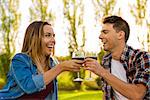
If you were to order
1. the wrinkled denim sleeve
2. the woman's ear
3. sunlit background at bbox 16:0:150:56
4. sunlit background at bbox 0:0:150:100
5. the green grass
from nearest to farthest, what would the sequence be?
the wrinkled denim sleeve, the woman's ear, sunlit background at bbox 16:0:150:56, sunlit background at bbox 0:0:150:100, the green grass

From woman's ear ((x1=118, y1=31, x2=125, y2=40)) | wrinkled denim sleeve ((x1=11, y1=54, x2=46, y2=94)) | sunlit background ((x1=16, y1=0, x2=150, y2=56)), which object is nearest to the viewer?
wrinkled denim sleeve ((x1=11, y1=54, x2=46, y2=94))

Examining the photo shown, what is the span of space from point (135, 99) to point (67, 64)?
49cm

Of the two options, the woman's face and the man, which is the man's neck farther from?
the woman's face

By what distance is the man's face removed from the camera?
8.00 feet

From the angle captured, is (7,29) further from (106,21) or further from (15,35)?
(106,21)

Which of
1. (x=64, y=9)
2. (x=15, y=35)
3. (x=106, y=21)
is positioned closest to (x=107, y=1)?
(x=64, y=9)

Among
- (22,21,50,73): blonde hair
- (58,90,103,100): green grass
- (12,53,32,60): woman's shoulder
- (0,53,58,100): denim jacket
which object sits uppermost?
(22,21,50,73): blonde hair

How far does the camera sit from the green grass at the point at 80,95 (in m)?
8.13

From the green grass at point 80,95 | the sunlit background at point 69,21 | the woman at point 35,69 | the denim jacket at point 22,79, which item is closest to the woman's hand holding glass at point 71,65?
the woman at point 35,69

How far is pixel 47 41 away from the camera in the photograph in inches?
91.1

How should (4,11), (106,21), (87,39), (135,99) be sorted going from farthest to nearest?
(4,11) < (87,39) < (106,21) < (135,99)

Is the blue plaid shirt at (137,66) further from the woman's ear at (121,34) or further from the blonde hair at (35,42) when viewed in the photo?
the blonde hair at (35,42)

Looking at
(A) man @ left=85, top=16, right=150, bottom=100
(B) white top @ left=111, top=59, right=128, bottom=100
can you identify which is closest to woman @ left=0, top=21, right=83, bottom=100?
(A) man @ left=85, top=16, right=150, bottom=100

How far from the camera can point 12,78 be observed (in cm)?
224
